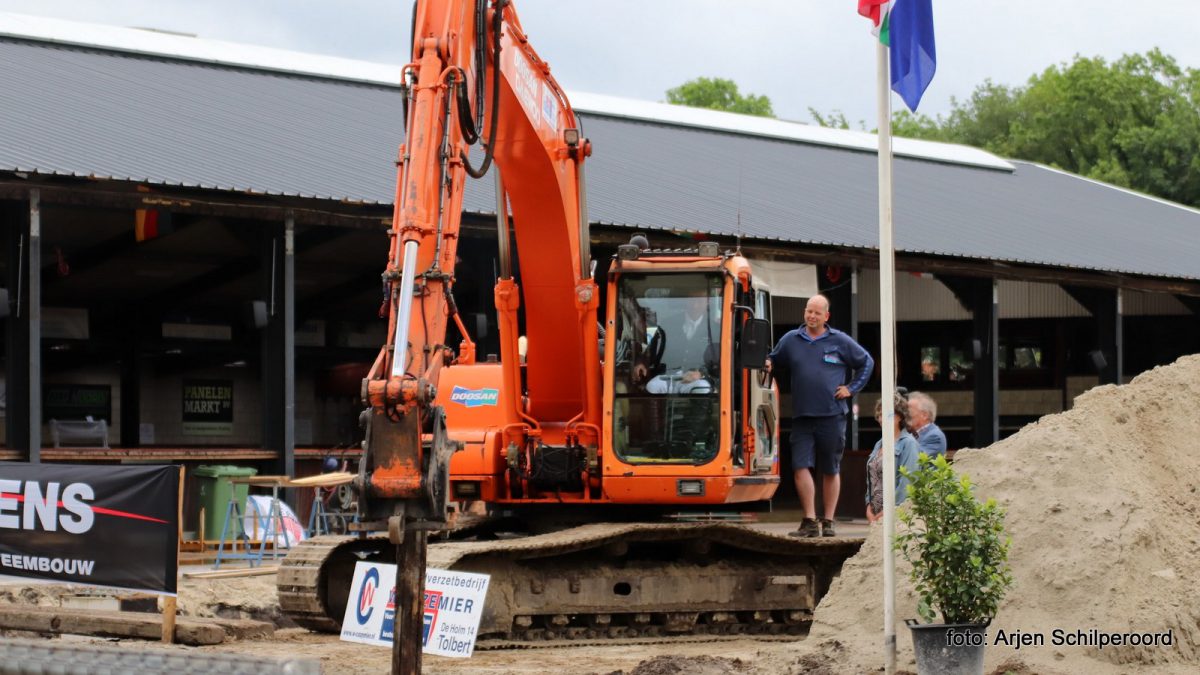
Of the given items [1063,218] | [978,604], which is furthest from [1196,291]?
[978,604]

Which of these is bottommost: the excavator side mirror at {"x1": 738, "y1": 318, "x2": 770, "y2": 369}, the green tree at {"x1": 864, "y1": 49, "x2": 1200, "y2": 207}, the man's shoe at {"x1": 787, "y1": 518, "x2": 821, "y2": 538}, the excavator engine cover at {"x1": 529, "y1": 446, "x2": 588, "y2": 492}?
the man's shoe at {"x1": 787, "y1": 518, "x2": 821, "y2": 538}

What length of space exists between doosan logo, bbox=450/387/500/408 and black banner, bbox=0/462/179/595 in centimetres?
209

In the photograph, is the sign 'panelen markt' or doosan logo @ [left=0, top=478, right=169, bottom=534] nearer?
doosan logo @ [left=0, top=478, right=169, bottom=534]

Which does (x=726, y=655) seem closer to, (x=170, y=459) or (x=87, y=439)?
(x=170, y=459)

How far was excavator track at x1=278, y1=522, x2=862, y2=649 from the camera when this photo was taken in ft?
34.1

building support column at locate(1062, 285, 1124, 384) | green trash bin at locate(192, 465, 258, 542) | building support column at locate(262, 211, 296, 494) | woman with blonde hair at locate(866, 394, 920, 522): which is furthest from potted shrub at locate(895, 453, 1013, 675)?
building support column at locate(1062, 285, 1124, 384)

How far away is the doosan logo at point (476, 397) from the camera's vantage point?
1104cm

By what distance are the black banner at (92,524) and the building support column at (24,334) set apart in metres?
5.24

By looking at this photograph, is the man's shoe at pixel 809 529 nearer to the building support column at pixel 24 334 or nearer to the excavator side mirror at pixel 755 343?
the excavator side mirror at pixel 755 343

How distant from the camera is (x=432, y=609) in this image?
9.20 m

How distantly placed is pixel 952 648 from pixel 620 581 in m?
3.74

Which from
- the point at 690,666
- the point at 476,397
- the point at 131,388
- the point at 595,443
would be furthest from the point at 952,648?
the point at 131,388

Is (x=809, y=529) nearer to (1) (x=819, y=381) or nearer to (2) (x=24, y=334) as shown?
(1) (x=819, y=381)

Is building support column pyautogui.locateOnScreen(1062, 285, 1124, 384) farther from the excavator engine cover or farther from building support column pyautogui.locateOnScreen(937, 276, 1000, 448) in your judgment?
the excavator engine cover
